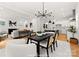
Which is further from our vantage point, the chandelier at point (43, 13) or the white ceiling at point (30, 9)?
the chandelier at point (43, 13)

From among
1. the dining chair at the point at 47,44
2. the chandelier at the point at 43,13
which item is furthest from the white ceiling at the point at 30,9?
the dining chair at the point at 47,44

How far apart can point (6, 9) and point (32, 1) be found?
24.6 inches

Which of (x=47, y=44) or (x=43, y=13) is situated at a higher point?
(x=43, y=13)

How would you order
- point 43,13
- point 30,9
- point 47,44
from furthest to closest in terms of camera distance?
point 43,13 → point 47,44 → point 30,9

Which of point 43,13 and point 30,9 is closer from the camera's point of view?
point 30,9

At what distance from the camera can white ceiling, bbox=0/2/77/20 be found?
234 cm

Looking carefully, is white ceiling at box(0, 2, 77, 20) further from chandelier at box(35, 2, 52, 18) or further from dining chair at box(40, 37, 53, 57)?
dining chair at box(40, 37, 53, 57)

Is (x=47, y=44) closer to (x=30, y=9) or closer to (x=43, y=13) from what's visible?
(x=43, y=13)

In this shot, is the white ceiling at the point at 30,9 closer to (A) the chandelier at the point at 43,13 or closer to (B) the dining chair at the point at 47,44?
(A) the chandelier at the point at 43,13

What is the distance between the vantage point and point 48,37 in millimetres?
3002

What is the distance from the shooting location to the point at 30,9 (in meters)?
2.49

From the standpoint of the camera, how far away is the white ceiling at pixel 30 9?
2338mm

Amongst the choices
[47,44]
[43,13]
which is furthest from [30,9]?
[47,44]

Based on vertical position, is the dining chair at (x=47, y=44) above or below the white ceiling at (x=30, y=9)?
below
